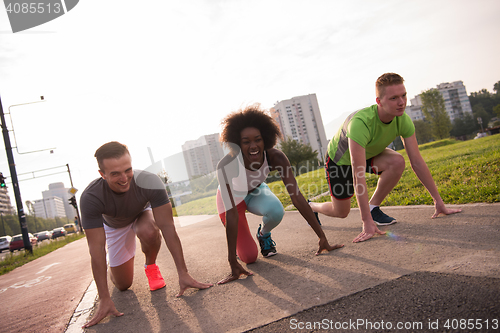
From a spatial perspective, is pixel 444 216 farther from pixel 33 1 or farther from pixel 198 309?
pixel 33 1

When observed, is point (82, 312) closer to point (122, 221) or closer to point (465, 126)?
point (122, 221)

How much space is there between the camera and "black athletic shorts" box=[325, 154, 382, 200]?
194 inches

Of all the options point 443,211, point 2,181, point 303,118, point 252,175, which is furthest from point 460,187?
point 303,118

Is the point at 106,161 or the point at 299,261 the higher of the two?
the point at 106,161

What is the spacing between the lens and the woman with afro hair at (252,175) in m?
4.04

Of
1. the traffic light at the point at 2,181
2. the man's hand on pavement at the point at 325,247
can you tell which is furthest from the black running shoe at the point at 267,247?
the traffic light at the point at 2,181

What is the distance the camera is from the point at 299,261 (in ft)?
12.1

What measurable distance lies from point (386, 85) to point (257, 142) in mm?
1692

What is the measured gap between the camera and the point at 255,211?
14.6ft

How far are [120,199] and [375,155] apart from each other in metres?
3.43

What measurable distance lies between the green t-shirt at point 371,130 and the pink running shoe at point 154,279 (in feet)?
9.34

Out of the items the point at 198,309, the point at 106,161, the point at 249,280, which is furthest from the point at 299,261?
the point at 106,161

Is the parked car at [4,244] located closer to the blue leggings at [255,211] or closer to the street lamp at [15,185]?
the street lamp at [15,185]

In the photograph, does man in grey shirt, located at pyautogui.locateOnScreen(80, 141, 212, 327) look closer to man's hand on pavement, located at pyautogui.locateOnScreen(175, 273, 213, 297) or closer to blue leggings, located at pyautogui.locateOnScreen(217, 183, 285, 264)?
man's hand on pavement, located at pyautogui.locateOnScreen(175, 273, 213, 297)
